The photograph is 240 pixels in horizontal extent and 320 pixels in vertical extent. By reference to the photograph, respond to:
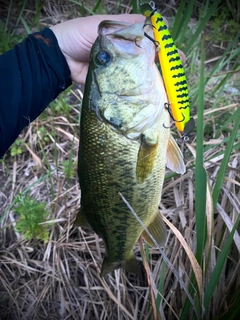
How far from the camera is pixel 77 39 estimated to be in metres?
1.63

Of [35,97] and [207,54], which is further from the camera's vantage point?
[207,54]

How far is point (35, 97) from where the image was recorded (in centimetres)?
163

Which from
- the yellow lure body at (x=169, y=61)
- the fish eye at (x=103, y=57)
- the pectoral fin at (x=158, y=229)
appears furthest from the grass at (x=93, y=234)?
the fish eye at (x=103, y=57)

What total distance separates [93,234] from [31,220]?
1.30 feet

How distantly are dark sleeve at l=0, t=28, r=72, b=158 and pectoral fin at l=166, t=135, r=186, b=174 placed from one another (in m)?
0.76

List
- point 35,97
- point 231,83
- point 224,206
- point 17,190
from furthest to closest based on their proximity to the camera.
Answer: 1. point 231,83
2. point 17,190
3. point 224,206
4. point 35,97

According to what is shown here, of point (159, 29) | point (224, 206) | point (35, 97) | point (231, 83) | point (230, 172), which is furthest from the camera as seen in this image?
point (231, 83)

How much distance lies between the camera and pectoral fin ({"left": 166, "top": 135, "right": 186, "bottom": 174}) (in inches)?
48.2

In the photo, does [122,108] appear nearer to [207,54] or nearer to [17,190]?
[17,190]

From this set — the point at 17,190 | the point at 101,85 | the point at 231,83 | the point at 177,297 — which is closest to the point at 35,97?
the point at 101,85

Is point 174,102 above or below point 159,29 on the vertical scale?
below

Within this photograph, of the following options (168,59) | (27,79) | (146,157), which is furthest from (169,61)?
(27,79)

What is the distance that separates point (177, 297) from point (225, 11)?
6.90ft

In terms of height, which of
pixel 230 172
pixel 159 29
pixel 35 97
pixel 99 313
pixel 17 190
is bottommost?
pixel 99 313
